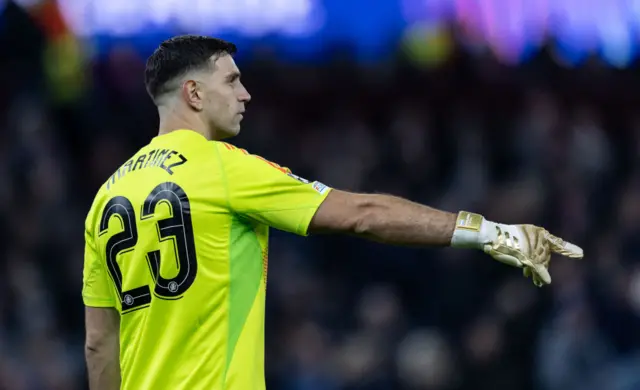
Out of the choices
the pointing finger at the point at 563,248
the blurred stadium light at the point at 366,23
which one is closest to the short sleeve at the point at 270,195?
the pointing finger at the point at 563,248

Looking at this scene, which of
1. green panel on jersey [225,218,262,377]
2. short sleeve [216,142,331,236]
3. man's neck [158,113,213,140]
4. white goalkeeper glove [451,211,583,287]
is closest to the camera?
white goalkeeper glove [451,211,583,287]

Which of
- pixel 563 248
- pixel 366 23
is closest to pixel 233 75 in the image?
pixel 563 248

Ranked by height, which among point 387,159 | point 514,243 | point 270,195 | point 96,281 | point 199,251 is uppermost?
point 270,195

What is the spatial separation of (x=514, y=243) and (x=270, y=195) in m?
0.95

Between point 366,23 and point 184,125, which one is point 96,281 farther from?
point 366,23

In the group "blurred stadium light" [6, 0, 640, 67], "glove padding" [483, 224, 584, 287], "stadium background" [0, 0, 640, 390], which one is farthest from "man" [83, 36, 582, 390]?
"blurred stadium light" [6, 0, 640, 67]

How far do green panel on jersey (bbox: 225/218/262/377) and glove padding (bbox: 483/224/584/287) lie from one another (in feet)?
3.08

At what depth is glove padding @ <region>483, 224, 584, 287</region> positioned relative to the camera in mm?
4320

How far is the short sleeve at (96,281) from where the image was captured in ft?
15.9

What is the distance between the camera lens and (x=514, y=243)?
4.33 meters

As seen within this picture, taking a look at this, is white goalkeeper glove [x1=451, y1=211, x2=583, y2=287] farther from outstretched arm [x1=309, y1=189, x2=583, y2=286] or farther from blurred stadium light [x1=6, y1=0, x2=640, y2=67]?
blurred stadium light [x1=6, y1=0, x2=640, y2=67]

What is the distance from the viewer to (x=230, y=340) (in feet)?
14.9

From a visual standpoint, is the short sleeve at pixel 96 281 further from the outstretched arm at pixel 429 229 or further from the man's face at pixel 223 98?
the outstretched arm at pixel 429 229

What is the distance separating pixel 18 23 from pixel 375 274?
175 inches
